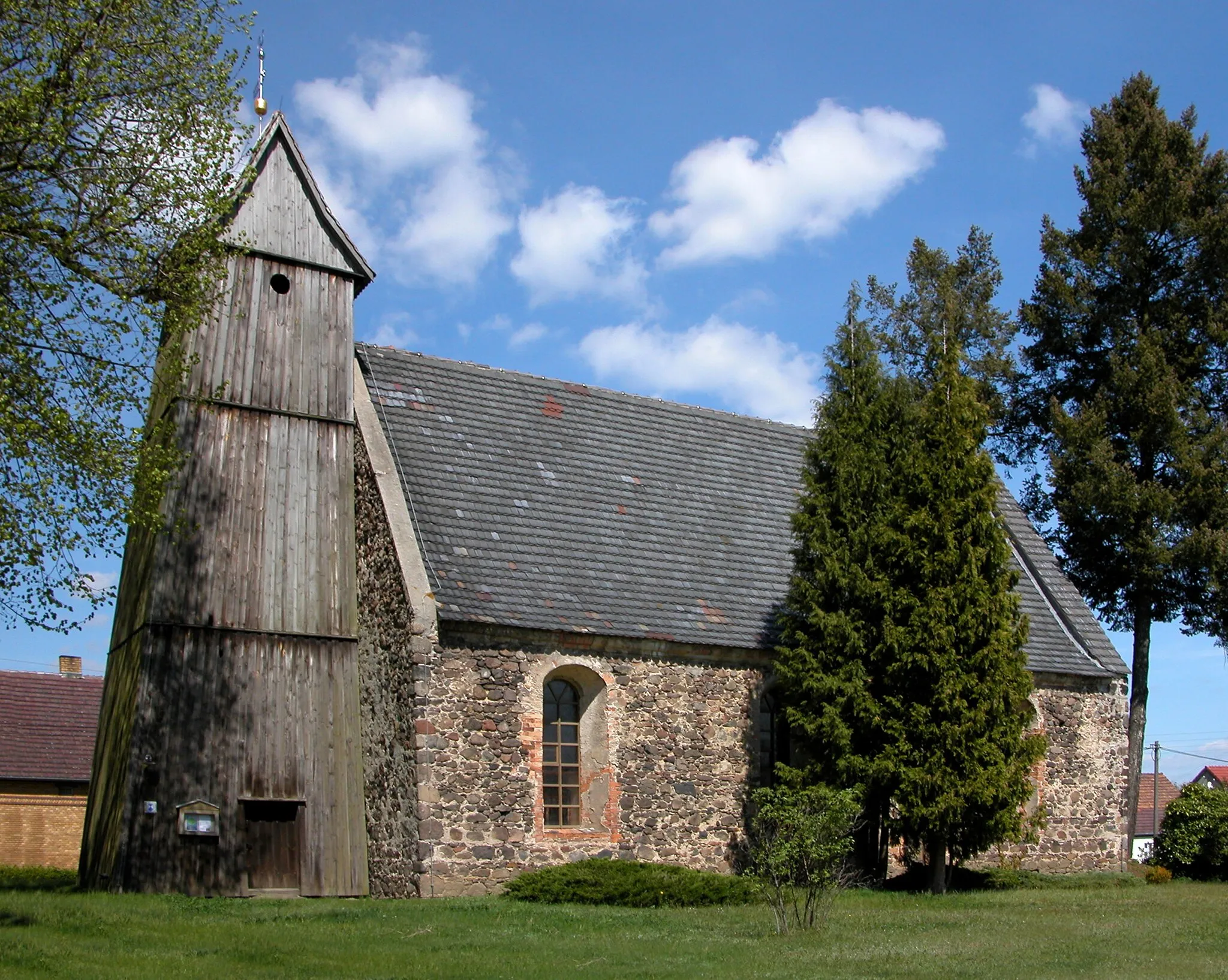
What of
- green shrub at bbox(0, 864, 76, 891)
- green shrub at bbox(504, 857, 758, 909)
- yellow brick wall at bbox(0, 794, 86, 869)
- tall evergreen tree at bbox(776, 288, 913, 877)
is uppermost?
tall evergreen tree at bbox(776, 288, 913, 877)

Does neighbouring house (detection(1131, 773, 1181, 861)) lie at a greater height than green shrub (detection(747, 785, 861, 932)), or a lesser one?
lesser

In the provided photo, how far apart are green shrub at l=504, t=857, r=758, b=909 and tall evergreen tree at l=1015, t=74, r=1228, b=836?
15.5 m

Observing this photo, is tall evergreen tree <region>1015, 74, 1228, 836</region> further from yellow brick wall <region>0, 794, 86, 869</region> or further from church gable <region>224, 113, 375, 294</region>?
yellow brick wall <region>0, 794, 86, 869</region>

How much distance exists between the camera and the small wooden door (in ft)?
55.1

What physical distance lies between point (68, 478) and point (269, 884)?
20.8 ft

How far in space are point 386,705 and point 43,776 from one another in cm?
1775

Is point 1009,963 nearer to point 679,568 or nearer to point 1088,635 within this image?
point 679,568

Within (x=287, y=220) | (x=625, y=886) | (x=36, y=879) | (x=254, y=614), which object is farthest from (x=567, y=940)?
(x=287, y=220)

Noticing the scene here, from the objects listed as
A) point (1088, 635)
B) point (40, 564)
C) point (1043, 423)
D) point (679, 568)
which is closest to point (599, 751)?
point (679, 568)

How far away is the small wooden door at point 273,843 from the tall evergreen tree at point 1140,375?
18512 mm

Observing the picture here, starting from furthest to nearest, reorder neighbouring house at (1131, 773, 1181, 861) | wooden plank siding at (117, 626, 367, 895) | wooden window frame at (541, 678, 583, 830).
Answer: neighbouring house at (1131, 773, 1181, 861) < wooden window frame at (541, 678, 583, 830) < wooden plank siding at (117, 626, 367, 895)

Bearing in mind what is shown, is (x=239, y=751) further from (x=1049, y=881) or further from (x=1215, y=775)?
(x=1215, y=775)

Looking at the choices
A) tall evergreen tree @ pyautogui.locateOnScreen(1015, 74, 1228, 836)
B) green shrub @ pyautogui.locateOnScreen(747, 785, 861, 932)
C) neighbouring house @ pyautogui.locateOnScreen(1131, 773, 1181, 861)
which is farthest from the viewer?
neighbouring house @ pyautogui.locateOnScreen(1131, 773, 1181, 861)

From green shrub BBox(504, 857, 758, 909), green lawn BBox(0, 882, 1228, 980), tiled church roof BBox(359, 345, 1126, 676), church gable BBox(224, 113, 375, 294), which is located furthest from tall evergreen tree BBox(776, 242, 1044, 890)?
church gable BBox(224, 113, 375, 294)
